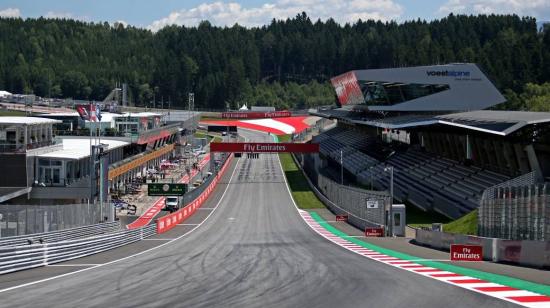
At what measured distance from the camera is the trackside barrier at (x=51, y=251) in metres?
24.6

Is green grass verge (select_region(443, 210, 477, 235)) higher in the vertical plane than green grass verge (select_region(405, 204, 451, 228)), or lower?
higher

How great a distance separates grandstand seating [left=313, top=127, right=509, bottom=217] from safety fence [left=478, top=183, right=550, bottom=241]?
15295 millimetres

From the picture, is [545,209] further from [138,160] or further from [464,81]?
[138,160]

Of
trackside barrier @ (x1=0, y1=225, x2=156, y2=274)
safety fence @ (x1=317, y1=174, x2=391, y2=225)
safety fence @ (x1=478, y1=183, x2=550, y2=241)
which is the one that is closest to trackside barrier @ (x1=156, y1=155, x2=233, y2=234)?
safety fence @ (x1=317, y1=174, x2=391, y2=225)

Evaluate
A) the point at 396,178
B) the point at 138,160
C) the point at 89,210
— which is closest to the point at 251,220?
the point at 396,178

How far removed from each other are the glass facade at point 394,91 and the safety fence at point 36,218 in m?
49.8

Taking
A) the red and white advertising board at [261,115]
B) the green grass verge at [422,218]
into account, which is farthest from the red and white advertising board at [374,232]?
the red and white advertising board at [261,115]

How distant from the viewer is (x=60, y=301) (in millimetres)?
17234

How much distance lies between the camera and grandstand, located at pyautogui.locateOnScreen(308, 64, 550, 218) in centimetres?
5272

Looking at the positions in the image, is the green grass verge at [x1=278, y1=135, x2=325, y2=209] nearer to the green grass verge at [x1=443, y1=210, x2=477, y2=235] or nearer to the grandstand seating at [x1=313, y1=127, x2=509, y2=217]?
the grandstand seating at [x1=313, y1=127, x2=509, y2=217]

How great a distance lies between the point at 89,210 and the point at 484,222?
22597 millimetres

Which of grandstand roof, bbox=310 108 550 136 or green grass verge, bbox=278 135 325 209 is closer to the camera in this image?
grandstand roof, bbox=310 108 550 136

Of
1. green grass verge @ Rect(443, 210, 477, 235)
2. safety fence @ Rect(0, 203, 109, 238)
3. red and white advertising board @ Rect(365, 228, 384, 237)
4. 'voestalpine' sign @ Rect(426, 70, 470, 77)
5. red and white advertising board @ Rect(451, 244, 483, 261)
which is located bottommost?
red and white advertising board @ Rect(365, 228, 384, 237)

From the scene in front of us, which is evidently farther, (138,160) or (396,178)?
(138,160)
